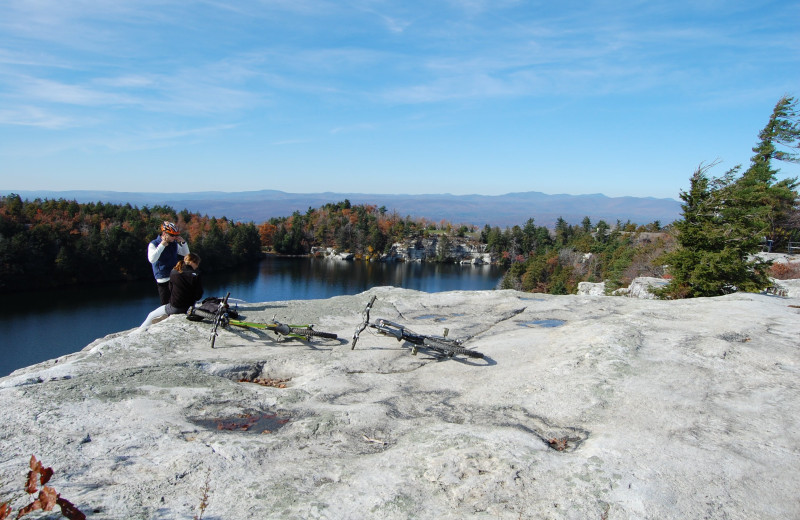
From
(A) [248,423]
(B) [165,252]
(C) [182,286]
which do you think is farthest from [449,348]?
(B) [165,252]

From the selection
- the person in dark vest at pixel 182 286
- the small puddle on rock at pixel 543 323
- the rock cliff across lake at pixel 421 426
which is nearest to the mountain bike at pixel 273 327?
the rock cliff across lake at pixel 421 426

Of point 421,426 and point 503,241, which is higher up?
point 421,426

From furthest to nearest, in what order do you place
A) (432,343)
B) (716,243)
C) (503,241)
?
(503,241), (716,243), (432,343)

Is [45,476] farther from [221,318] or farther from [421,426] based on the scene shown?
[221,318]

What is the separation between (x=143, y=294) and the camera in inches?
2677

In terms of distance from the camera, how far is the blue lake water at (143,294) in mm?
42031

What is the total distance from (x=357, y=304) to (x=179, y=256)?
4.64 m

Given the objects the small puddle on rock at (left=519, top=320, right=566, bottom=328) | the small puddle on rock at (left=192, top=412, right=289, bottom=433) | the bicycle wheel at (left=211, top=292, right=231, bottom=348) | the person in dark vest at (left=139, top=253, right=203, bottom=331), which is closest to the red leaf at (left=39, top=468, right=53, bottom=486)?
the small puddle on rock at (left=192, top=412, right=289, bottom=433)

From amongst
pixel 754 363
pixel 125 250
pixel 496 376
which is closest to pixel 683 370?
pixel 754 363

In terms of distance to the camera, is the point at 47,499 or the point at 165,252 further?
the point at 165,252

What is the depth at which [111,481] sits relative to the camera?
430 cm

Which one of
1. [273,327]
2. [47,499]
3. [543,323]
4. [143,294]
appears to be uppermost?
[47,499]

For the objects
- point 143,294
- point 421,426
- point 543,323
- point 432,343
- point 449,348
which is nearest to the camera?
point 421,426

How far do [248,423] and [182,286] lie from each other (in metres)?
5.49
